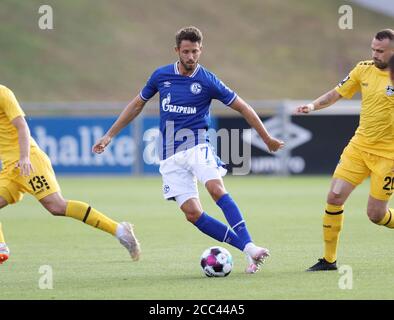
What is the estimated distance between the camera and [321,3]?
167 feet

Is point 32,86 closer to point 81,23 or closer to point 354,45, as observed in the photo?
point 81,23

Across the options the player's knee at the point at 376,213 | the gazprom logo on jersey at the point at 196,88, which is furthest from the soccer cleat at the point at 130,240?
the player's knee at the point at 376,213

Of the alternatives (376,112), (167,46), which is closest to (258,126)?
(376,112)

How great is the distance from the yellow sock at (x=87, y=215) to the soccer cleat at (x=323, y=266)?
83.3 inches

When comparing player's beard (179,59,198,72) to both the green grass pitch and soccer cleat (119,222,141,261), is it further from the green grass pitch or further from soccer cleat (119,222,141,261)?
the green grass pitch

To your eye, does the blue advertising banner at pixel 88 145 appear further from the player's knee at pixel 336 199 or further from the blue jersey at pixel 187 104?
the player's knee at pixel 336 199

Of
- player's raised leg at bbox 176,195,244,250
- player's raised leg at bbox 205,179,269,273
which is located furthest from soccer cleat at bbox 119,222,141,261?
player's raised leg at bbox 205,179,269,273

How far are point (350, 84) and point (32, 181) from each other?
10.9 feet

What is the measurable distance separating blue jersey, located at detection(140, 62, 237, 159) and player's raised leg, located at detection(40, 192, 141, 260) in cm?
101

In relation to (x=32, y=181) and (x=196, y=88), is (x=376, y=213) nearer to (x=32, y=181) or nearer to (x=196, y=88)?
(x=196, y=88)

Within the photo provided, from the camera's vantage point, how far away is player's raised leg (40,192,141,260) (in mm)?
9961

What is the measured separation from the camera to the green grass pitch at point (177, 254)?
8289 mm
